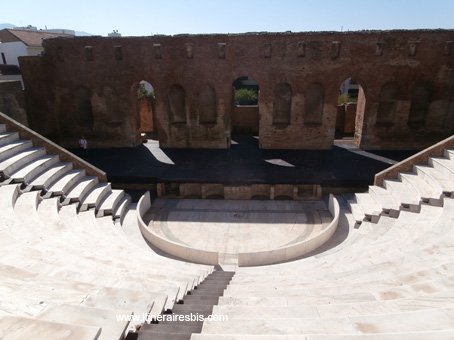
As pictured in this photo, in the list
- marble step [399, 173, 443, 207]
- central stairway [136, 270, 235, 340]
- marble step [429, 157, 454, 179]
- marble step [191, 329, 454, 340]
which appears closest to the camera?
marble step [191, 329, 454, 340]

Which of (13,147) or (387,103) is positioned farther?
(387,103)

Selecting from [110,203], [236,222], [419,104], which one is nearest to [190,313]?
[236,222]

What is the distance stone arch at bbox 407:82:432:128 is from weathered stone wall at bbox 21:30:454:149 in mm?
63

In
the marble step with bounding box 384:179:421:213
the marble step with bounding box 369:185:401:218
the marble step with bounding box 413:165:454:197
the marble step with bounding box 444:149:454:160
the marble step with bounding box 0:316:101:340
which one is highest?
the marble step with bounding box 0:316:101:340

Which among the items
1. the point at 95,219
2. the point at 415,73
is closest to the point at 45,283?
the point at 95,219

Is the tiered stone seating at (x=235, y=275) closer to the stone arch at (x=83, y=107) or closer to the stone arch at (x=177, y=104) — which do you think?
the stone arch at (x=83, y=107)

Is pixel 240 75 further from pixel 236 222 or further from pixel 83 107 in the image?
pixel 83 107

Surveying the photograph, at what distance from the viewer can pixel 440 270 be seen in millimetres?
5527

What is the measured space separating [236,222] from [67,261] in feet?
21.9

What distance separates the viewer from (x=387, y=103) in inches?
655

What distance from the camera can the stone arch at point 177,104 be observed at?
1730cm

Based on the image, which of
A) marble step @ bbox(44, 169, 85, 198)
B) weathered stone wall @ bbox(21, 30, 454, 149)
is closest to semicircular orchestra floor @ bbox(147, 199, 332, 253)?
marble step @ bbox(44, 169, 85, 198)

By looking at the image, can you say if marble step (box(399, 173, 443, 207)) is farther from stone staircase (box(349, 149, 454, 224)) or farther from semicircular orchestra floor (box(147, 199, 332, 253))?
semicircular orchestra floor (box(147, 199, 332, 253))

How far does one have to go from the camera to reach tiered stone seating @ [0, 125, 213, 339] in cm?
310
